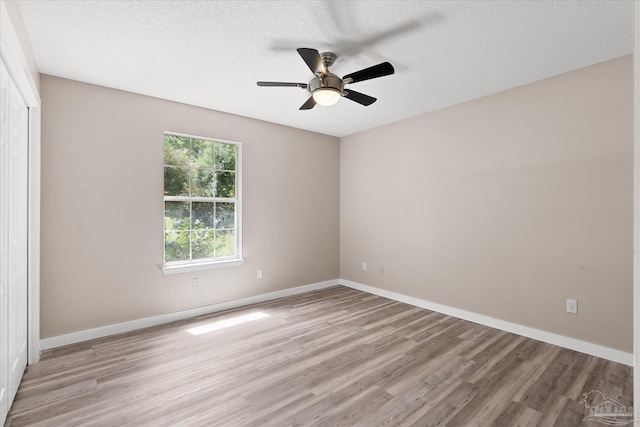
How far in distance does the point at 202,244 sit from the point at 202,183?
0.80 metres

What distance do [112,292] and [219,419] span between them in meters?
2.11

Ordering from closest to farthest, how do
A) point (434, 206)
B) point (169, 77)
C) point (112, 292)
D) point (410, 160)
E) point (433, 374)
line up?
1. point (433, 374)
2. point (169, 77)
3. point (112, 292)
4. point (434, 206)
5. point (410, 160)

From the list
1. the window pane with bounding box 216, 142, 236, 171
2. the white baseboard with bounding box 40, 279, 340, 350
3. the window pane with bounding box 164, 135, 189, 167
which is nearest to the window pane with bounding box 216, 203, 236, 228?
the window pane with bounding box 216, 142, 236, 171

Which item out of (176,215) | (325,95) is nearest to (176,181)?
(176,215)

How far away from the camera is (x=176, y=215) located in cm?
370

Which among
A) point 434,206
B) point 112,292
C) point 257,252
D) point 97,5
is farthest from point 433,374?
point 97,5

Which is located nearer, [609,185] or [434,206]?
[609,185]

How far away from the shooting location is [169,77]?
2959 mm

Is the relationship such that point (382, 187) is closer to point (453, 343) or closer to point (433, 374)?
point (453, 343)

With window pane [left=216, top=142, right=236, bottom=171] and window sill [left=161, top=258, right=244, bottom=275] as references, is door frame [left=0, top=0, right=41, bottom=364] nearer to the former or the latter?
window sill [left=161, top=258, right=244, bottom=275]

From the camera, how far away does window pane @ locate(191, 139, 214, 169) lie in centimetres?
384

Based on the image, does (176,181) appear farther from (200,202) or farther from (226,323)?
(226,323)

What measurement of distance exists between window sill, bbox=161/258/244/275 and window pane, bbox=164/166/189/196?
0.89m

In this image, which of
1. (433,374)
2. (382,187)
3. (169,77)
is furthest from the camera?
(382,187)
